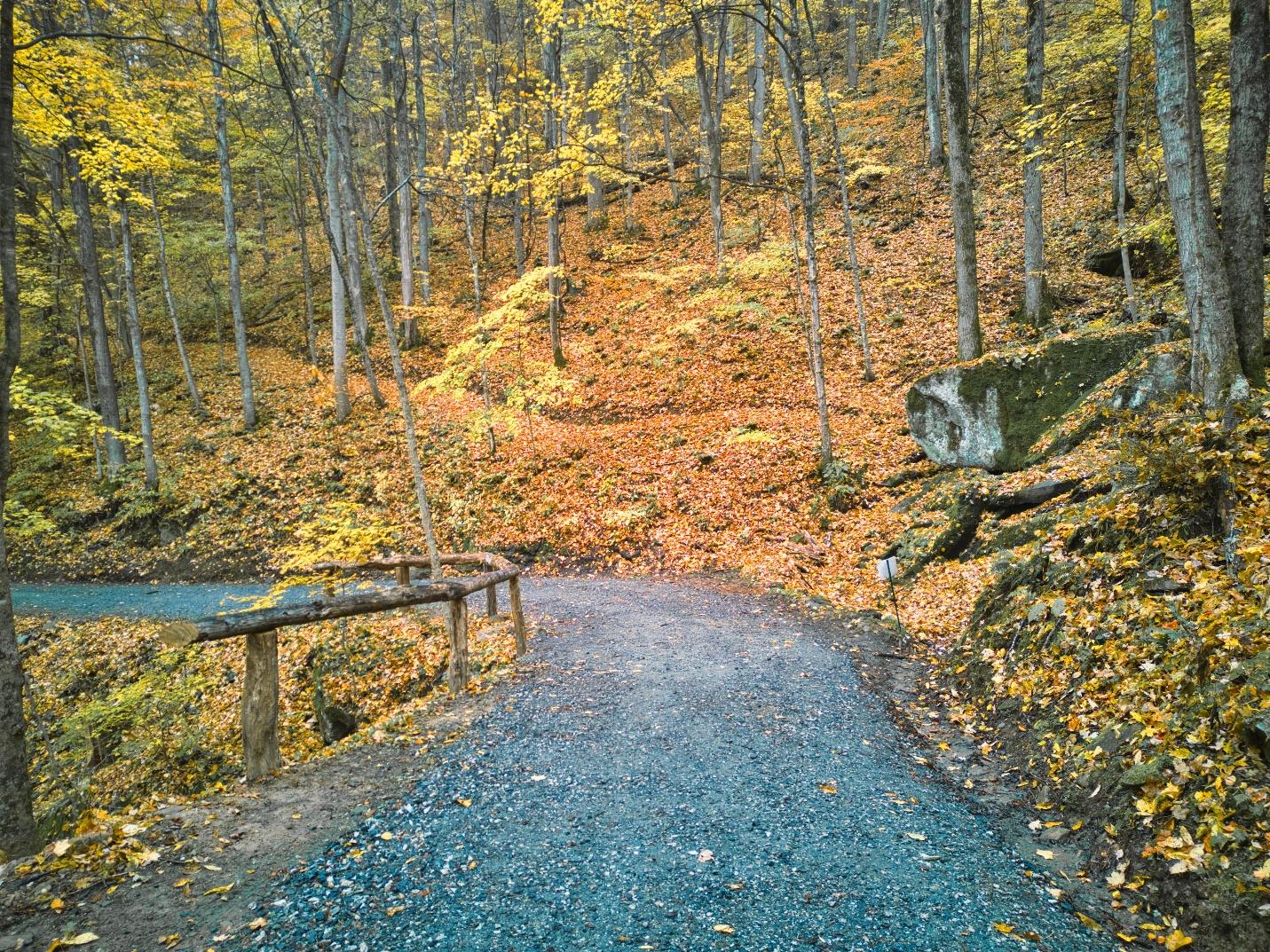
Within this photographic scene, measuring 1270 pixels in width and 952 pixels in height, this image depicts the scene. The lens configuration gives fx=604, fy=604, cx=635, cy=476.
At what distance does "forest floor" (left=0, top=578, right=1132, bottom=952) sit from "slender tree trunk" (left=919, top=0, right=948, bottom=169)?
71.3 ft

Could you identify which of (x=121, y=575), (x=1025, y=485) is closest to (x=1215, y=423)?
(x=1025, y=485)

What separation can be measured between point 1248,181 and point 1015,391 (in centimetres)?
400

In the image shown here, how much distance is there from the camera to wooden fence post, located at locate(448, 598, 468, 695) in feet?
21.1

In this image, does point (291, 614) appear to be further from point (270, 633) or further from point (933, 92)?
point (933, 92)

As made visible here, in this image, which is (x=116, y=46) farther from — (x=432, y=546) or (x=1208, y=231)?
(x=1208, y=231)

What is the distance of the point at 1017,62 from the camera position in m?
24.4

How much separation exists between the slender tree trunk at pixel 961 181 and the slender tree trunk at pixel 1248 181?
4.46 m

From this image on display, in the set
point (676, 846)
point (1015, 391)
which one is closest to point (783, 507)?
point (1015, 391)

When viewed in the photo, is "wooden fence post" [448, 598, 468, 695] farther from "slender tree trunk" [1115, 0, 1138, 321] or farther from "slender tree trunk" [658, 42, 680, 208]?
"slender tree trunk" [658, 42, 680, 208]

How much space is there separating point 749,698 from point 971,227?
32.7 ft

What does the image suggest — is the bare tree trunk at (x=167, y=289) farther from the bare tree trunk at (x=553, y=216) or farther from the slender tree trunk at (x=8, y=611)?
the slender tree trunk at (x=8, y=611)

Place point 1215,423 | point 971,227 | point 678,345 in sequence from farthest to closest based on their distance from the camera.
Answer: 1. point 678,345
2. point 971,227
3. point 1215,423

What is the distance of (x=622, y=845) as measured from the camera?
11.9ft

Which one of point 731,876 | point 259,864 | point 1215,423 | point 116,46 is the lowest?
point 731,876
